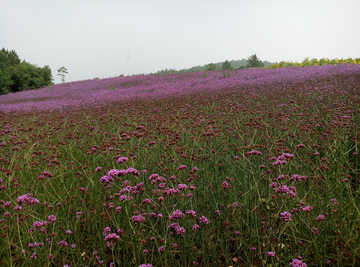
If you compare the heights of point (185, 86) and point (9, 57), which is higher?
point (9, 57)

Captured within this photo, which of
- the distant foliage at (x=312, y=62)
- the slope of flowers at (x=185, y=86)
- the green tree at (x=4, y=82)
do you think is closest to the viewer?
the slope of flowers at (x=185, y=86)

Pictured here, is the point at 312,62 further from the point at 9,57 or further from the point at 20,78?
the point at 9,57

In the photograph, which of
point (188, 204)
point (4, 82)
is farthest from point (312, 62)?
point (4, 82)

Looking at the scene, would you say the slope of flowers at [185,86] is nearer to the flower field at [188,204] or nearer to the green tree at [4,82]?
the flower field at [188,204]

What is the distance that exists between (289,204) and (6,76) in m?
38.5

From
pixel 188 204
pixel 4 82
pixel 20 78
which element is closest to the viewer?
pixel 188 204

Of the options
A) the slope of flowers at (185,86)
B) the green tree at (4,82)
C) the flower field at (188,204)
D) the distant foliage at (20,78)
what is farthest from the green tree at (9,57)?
the flower field at (188,204)

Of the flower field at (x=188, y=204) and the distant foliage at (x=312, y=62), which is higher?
the distant foliage at (x=312, y=62)

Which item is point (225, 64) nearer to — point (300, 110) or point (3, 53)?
point (300, 110)

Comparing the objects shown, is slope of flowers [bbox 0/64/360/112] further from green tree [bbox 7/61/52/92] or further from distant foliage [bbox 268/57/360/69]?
green tree [bbox 7/61/52/92]

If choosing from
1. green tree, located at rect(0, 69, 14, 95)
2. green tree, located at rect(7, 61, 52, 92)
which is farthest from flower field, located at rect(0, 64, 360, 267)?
green tree, located at rect(7, 61, 52, 92)

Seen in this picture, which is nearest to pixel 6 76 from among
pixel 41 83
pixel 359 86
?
pixel 41 83

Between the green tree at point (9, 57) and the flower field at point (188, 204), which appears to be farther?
the green tree at point (9, 57)

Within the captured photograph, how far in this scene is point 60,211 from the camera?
294 centimetres
